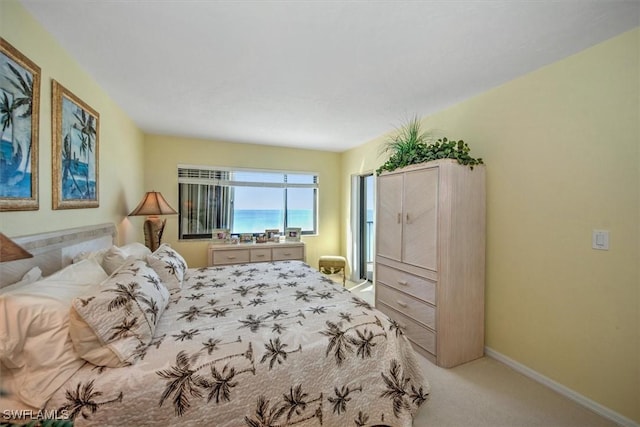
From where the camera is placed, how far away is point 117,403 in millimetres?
1110

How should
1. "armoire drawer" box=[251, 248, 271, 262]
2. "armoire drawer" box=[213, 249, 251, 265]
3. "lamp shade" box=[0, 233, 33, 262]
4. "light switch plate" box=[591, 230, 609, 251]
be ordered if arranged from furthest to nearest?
"armoire drawer" box=[251, 248, 271, 262]
"armoire drawer" box=[213, 249, 251, 265]
"light switch plate" box=[591, 230, 609, 251]
"lamp shade" box=[0, 233, 33, 262]

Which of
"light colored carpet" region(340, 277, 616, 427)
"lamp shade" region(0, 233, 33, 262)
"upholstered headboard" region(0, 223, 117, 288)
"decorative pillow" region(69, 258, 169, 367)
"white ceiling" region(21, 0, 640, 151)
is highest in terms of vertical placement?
"white ceiling" region(21, 0, 640, 151)

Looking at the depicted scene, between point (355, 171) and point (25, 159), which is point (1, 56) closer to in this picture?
point (25, 159)

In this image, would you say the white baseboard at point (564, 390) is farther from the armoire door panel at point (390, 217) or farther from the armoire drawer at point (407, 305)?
the armoire door panel at point (390, 217)

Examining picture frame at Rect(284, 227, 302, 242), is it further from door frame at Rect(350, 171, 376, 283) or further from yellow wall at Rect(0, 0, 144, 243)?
yellow wall at Rect(0, 0, 144, 243)

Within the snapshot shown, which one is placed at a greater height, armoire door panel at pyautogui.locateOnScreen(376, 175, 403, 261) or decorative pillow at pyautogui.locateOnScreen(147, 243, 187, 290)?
armoire door panel at pyautogui.locateOnScreen(376, 175, 403, 261)

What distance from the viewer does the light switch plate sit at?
5.65 ft

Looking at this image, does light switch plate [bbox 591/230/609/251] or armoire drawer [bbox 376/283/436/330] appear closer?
light switch plate [bbox 591/230/609/251]

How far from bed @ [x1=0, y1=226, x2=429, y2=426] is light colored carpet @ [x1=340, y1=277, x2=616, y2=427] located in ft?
0.75

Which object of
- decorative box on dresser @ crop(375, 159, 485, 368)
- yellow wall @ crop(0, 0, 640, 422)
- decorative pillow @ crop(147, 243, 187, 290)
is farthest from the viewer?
decorative box on dresser @ crop(375, 159, 485, 368)

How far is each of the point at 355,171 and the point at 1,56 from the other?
4022mm

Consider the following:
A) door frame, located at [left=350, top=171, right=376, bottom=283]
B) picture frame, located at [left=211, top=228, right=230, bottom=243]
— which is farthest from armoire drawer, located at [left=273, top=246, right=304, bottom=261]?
door frame, located at [left=350, top=171, right=376, bottom=283]

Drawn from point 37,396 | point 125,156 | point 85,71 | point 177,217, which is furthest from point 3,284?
point 177,217

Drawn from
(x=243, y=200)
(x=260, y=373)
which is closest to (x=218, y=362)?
(x=260, y=373)
